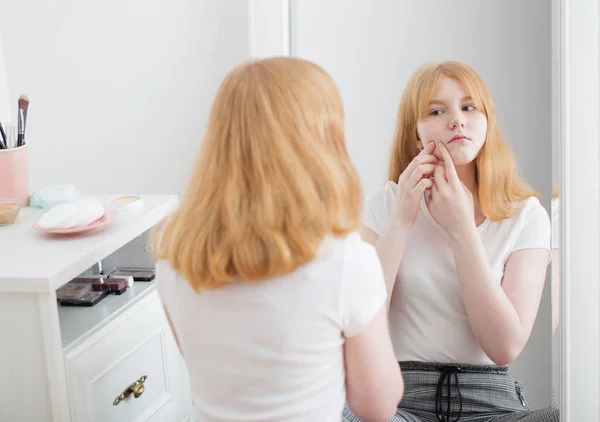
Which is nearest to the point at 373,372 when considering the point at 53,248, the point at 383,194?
the point at 383,194

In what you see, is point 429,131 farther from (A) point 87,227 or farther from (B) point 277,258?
(A) point 87,227

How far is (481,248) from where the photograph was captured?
40.3 inches

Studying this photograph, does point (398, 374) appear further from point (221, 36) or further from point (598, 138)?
point (221, 36)

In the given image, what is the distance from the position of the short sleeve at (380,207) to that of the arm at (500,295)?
0.42ft

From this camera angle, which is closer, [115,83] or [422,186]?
[422,186]

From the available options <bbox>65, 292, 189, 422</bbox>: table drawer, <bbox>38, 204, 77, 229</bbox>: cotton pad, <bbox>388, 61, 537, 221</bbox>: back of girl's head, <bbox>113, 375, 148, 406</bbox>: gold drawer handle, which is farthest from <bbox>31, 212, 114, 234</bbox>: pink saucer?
<bbox>388, 61, 537, 221</bbox>: back of girl's head

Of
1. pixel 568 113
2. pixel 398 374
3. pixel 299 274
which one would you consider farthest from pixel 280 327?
pixel 568 113

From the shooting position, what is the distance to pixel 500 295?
3.32 ft

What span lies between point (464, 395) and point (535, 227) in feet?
0.85

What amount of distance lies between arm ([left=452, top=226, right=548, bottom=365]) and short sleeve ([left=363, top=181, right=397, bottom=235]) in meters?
0.13

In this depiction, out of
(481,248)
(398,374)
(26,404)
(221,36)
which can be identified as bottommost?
(26,404)

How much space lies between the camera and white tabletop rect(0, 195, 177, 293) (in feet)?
3.44

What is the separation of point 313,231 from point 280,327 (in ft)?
0.36

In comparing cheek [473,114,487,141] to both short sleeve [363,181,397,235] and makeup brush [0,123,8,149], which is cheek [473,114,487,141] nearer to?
short sleeve [363,181,397,235]
